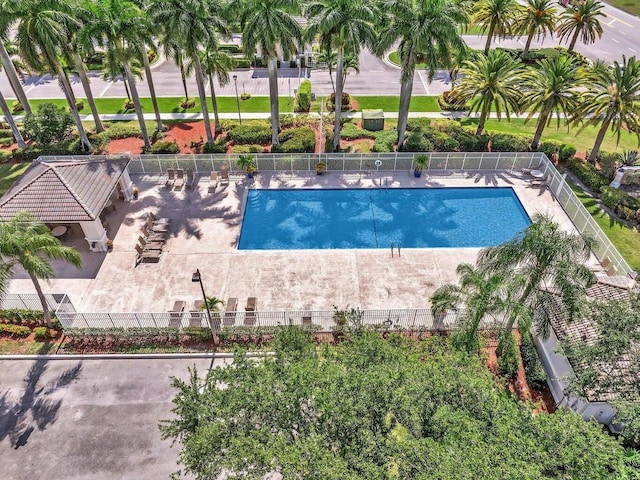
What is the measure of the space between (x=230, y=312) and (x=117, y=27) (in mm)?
22511

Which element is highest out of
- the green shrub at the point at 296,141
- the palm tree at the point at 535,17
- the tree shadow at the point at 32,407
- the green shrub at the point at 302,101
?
the palm tree at the point at 535,17

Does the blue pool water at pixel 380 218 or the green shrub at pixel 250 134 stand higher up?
the green shrub at pixel 250 134

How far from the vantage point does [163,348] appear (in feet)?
72.7

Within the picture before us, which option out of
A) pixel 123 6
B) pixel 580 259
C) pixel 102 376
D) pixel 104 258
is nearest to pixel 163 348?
pixel 102 376

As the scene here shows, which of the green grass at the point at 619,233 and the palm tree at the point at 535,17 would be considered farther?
the palm tree at the point at 535,17

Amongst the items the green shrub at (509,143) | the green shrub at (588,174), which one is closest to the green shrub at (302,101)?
the green shrub at (509,143)

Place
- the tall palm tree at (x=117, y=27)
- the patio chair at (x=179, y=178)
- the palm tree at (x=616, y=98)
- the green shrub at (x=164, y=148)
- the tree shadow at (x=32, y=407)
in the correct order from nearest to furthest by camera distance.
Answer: the tree shadow at (x=32, y=407) < the tall palm tree at (x=117, y=27) < the palm tree at (x=616, y=98) < the patio chair at (x=179, y=178) < the green shrub at (x=164, y=148)

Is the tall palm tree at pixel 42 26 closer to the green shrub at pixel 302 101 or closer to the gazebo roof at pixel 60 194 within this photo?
the gazebo roof at pixel 60 194

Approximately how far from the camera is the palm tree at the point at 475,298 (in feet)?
56.3

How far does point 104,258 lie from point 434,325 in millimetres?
20029

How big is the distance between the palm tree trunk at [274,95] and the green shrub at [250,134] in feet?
3.90

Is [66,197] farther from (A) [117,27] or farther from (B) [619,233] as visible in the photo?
(B) [619,233]

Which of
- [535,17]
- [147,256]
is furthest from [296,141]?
[535,17]

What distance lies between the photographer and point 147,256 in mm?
26625
